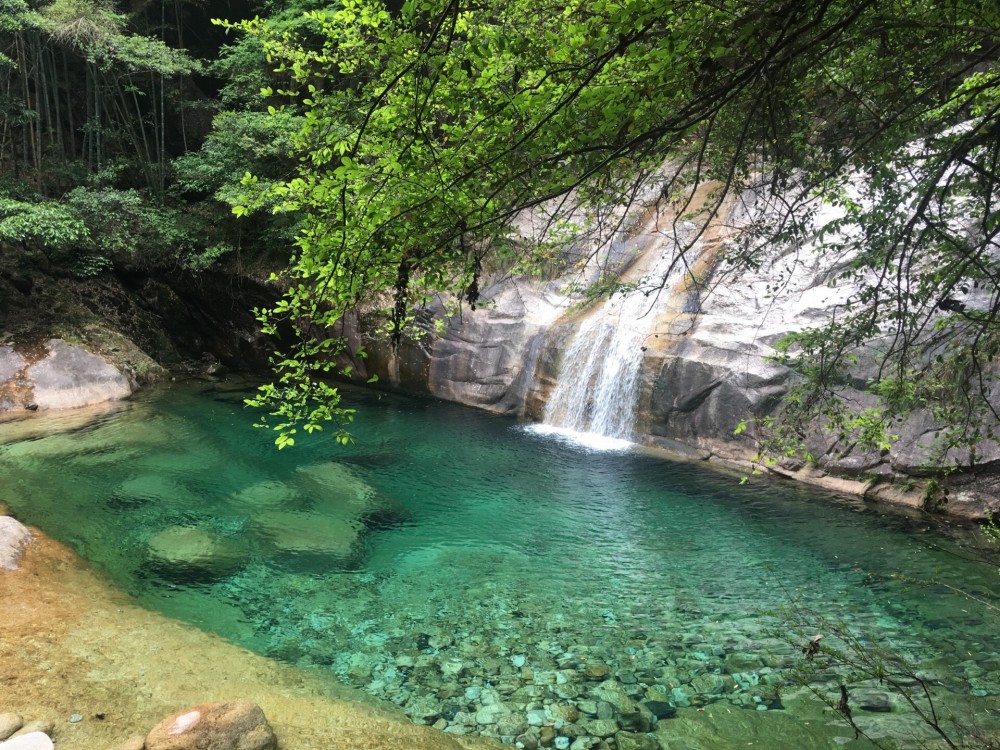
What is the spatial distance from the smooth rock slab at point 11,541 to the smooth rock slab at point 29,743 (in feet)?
9.70

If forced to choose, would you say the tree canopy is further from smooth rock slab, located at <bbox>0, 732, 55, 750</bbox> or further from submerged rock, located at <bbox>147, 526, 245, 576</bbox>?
submerged rock, located at <bbox>147, 526, 245, 576</bbox>

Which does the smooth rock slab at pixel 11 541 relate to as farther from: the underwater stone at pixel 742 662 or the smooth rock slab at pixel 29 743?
the underwater stone at pixel 742 662

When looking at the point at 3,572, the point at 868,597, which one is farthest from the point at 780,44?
the point at 3,572

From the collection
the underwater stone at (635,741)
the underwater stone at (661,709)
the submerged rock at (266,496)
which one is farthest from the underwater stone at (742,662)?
the submerged rock at (266,496)

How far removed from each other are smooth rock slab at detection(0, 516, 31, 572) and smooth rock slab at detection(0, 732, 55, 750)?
2957 mm

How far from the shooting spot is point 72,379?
42.0 feet

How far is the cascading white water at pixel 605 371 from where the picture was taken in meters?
12.3

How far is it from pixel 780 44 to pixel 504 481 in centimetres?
793

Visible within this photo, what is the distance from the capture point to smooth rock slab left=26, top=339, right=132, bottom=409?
12.4m

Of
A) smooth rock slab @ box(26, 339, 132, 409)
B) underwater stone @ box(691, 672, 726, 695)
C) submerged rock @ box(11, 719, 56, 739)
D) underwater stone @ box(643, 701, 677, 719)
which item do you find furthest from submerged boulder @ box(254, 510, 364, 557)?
smooth rock slab @ box(26, 339, 132, 409)

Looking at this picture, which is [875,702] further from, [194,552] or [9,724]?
[194,552]

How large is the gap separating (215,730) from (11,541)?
4.28 meters

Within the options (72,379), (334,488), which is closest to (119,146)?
(72,379)

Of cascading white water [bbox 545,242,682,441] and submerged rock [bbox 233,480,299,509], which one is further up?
cascading white water [bbox 545,242,682,441]
